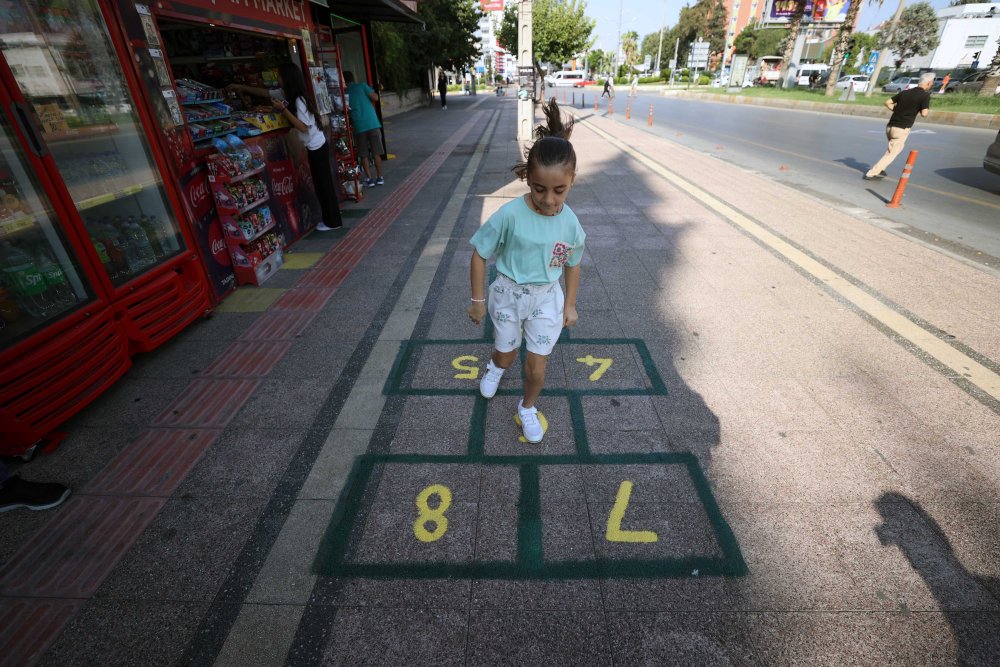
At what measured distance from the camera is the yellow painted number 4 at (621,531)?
2326 millimetres

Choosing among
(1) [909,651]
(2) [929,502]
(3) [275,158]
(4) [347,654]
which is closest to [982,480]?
(2) [929,502]

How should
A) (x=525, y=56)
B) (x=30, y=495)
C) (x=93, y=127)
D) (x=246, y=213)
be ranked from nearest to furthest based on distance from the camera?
(x=30, y=495)
(x=93, y=127)
(x=246, y=213)
(x=525, y=56)

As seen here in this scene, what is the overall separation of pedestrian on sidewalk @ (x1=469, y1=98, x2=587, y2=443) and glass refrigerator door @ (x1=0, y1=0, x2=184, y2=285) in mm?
3108

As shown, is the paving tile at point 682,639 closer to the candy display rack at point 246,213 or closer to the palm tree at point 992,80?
the candy display rack at point 246,213

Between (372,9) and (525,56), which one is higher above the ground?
(372,9)

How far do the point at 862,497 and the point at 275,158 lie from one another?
6.71 metres

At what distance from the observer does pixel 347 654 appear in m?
1.88

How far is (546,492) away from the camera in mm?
2588

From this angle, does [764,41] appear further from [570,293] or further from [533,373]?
[533,373]

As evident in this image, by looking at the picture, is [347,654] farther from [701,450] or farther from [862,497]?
[862,497]

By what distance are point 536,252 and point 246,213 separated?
4.24 m

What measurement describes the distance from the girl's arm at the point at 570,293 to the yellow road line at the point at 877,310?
123 inches

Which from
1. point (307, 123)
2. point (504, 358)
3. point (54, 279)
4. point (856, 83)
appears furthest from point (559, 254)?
point (856, 83)

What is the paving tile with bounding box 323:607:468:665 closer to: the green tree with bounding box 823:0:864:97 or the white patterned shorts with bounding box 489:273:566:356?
the white patterned shorts with bounding box 489:273:566:356
